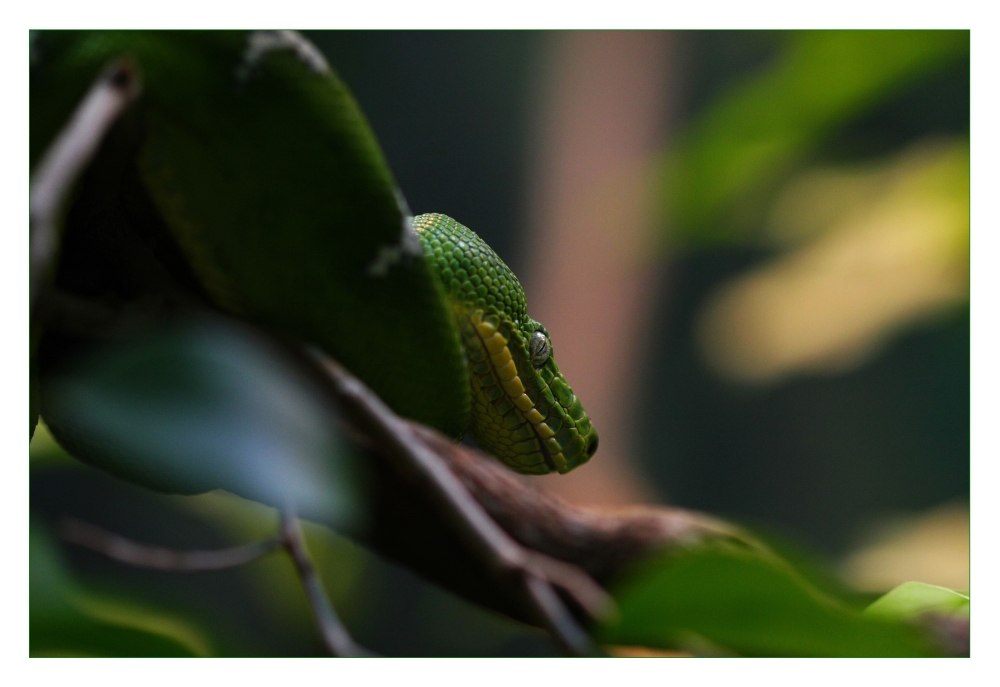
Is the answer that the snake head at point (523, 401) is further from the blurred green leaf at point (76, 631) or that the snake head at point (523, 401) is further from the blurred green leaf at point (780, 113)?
the blurred green leaf at point (76, 631)

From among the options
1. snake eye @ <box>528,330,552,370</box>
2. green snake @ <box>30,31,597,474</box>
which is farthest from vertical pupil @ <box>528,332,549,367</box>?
green snake @ <box>30,31,597,474</box>

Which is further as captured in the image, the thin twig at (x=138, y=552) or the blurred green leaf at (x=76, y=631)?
the thin twig at (x=138, y=552)

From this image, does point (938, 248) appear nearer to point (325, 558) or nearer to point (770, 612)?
point (770, 612)

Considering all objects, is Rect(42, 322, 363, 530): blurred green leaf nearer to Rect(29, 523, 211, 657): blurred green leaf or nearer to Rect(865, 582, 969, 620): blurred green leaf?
Rect(29, 523, 211, 657): blurred green leaf

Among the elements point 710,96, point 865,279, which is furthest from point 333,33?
point 865,279

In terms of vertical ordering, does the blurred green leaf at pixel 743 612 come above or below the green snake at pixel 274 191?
below

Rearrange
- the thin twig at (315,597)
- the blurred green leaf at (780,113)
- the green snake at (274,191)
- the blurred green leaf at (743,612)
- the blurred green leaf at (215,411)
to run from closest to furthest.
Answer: the blurred green leaf at (743,612) → the blurred green leaf at (215,411) → the green snake at (274,191) → the thin twig at (315,597) → the blurred green leaf at (780,113)

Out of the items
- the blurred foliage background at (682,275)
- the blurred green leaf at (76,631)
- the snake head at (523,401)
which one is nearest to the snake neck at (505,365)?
the snake head at (523,401)
